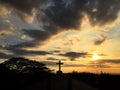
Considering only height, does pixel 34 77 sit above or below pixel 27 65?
below

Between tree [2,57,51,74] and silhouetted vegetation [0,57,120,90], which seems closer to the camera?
silhouetted vegetation [0,57,120,90]

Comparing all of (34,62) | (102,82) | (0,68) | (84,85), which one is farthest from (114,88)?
(34,62)

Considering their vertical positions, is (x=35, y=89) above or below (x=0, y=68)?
below

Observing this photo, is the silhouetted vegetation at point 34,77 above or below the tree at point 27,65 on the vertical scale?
below

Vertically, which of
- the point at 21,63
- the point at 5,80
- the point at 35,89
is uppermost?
the point at 21,63

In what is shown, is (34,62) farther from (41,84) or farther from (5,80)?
(41,84)

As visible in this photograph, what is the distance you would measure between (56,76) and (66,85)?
5.27 ft

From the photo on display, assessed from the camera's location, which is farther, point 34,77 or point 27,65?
point 27,65

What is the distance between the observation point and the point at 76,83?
34562 mm

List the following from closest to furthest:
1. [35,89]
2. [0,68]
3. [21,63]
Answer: [35,89], [0,68], [21,63]

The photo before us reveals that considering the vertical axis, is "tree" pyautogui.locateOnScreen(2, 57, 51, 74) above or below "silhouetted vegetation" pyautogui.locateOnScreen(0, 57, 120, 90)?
above

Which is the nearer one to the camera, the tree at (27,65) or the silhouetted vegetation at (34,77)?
the silhouetted vegetation at (34,77)

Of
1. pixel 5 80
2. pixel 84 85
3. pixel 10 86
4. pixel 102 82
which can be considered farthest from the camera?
pixel 102 82

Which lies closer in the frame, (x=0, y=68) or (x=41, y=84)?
(x=41, y=84)
